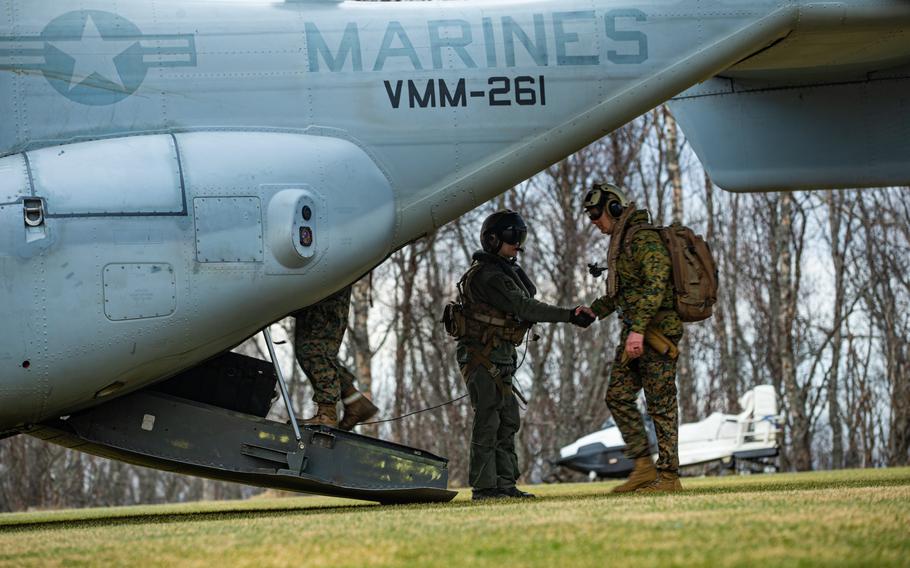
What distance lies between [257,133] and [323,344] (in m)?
1.62

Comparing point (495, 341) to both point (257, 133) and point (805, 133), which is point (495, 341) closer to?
point (257, 133)

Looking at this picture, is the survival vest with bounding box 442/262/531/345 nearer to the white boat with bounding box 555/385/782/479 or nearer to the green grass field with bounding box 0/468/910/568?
the green grass field with bounding box 0/468/910/568

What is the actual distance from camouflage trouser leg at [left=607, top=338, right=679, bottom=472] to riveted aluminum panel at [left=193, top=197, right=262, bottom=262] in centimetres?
273

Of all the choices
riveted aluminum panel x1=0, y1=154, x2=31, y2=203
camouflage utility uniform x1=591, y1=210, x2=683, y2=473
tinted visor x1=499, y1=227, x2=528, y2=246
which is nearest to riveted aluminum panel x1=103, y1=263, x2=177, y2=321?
riveted aluminum panel x1=0, y1=154, x2=31, y2=203

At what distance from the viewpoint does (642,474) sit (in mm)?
8758

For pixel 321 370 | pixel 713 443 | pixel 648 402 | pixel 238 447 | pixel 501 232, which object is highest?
pixel 501 232

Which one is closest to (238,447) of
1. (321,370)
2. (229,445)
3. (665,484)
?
(229,445)

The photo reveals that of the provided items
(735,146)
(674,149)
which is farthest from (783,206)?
(735,146)

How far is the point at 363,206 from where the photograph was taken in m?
8.86

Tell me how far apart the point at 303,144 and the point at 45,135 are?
179 centimetres

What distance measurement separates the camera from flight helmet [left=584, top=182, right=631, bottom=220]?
8.94 metres

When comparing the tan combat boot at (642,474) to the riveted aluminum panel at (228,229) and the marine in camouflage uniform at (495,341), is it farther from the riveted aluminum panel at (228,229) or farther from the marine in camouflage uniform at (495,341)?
the riveted aluminum panel at (228,229)

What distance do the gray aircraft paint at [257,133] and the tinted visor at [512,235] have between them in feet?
1.06

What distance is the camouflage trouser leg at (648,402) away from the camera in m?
8.67
